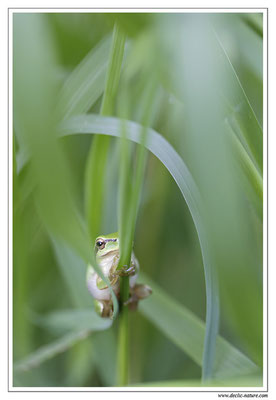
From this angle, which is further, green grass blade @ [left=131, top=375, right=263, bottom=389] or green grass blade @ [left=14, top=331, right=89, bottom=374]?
green grass blade @ [left=14, top=331, right=89, bottom=374]

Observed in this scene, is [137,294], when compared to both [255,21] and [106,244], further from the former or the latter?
[255,21]

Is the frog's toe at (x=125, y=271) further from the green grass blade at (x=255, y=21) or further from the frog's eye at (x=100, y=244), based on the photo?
the green grass blade at (x=255, y=21)

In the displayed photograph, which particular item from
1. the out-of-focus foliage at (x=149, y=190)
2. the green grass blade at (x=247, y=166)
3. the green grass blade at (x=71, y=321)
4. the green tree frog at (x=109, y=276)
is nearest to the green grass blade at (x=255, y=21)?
the out-of-focus foliage at (x=149, y=190)

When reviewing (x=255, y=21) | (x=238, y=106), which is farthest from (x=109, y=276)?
(x=255, y=21)

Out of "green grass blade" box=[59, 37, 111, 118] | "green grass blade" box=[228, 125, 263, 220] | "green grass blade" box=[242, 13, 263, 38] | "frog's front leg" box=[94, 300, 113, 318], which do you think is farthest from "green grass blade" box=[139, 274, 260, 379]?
"green grass blade" box=[242, 13, 263, 38]

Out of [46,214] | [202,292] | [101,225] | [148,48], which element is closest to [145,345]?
[202,292]

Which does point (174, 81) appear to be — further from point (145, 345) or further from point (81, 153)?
point (145, 345)

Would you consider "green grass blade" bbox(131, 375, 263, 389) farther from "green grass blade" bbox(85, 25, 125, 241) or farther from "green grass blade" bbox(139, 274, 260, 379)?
"green grass blade" bbox(85, 25, 125, 241)
